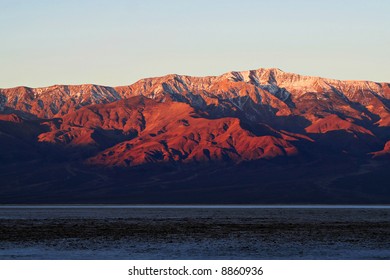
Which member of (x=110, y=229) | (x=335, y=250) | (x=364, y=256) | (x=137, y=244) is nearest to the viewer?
(x=364, y=256)

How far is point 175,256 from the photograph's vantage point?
2702 inches

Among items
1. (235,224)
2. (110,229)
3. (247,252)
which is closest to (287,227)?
(235,224)

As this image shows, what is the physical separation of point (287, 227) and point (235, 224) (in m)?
9.12

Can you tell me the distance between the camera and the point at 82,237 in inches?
3526

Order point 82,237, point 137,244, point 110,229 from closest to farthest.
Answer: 1. point 137,244
2. point 82,237
3. point 110,229

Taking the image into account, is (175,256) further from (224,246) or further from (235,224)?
(235,224)

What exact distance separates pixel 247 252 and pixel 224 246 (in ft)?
20.3

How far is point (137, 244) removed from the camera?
264 ft

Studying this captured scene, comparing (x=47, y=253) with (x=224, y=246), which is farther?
(x=224, y=246)

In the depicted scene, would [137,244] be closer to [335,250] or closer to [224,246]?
[224,246]

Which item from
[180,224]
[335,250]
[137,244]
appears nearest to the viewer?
[335,250]
